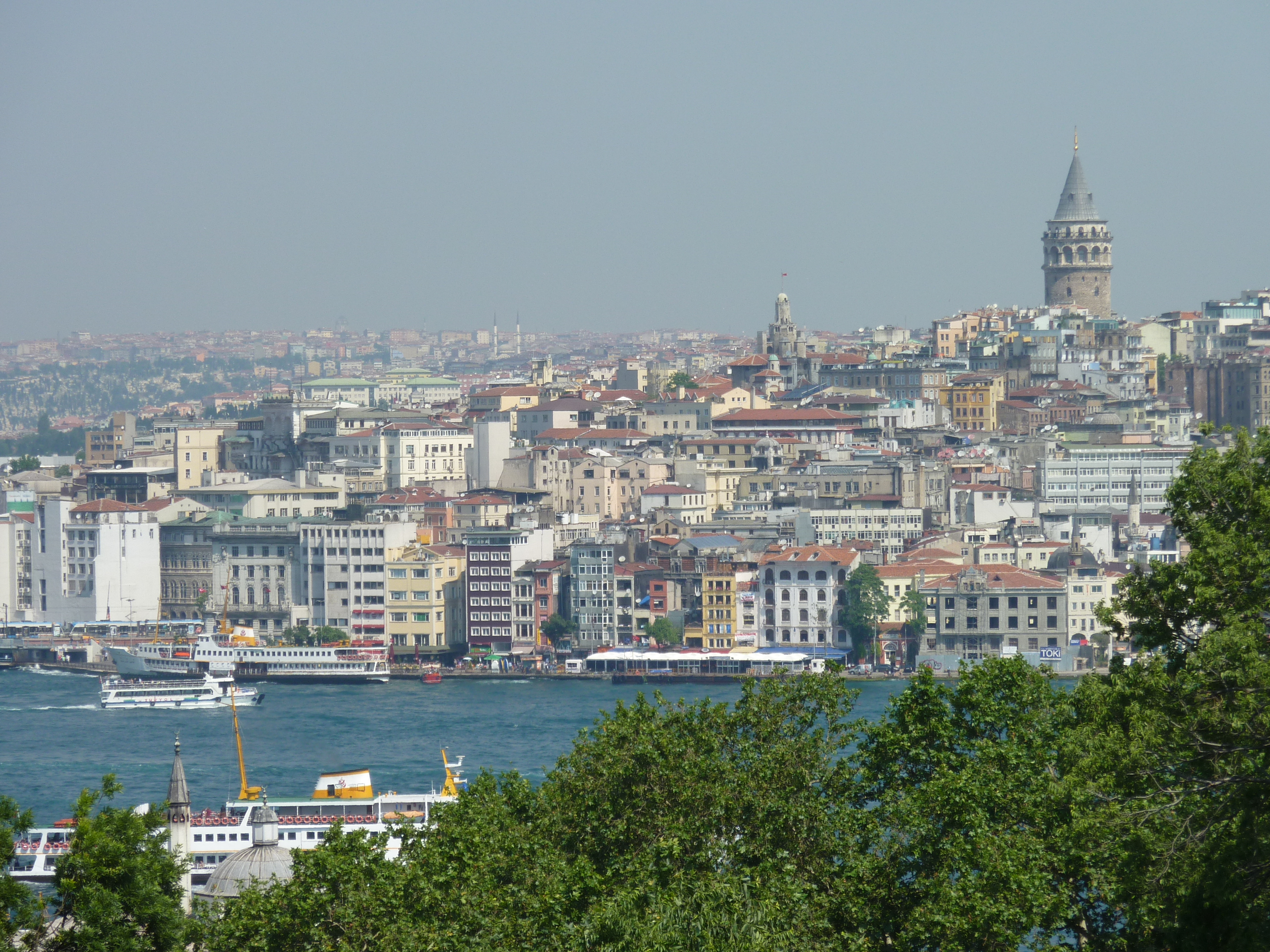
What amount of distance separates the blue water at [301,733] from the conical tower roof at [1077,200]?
37961 millimetres

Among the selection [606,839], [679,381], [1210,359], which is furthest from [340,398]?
[606,839]

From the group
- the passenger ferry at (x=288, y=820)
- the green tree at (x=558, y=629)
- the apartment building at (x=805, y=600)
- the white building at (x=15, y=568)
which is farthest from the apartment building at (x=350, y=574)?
the passenger ferry at (x=288, y=820)

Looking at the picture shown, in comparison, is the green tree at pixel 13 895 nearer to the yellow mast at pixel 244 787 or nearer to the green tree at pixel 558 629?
the yellow mast at pixel 244 787

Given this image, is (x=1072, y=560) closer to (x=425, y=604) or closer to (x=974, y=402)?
(x=425, y=604)

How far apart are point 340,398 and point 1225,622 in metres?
68.7

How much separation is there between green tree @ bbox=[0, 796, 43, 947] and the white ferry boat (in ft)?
99.3

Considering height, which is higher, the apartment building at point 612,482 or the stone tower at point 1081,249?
the stone tower at point 1081,249

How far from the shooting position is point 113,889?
926cm

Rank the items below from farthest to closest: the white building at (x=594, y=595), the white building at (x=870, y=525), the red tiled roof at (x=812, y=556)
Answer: the white building at (x=870, y=525), the white building at (x=594, y=595), the red tiled roof at (x=812, y=556)

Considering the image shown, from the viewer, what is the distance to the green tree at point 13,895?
8719mm

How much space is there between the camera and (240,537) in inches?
1735

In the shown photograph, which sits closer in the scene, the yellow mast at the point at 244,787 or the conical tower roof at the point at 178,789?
the conical tower roof at the point at 178,789

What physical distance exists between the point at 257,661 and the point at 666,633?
667cm

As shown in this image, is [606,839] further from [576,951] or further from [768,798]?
[576,951]
